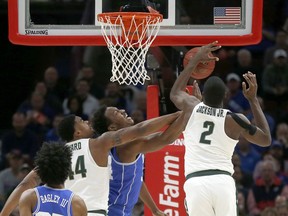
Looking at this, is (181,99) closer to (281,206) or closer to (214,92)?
(214,92)

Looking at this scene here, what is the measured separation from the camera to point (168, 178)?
28.2 ft

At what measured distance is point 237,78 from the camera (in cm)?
1226

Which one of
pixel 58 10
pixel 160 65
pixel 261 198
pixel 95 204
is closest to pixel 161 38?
pixel 160 65

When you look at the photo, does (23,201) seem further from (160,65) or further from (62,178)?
(160,65)

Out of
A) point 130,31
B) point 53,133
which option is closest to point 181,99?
point 130,31

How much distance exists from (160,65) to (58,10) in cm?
421

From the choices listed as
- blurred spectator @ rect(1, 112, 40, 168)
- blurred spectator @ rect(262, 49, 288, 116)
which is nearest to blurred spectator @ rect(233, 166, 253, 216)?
blurred spectator @ rect(262, 49, 288, 116)

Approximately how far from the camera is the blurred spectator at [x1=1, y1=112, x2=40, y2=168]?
38.5ft

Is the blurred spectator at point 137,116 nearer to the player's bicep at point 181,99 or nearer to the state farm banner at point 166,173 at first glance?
the state farm banner at point 166,173

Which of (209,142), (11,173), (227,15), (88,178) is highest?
(227,15)

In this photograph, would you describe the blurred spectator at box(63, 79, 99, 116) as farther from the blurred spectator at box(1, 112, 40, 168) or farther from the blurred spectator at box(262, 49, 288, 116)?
the blurred spectator at box(262, 49, 288, 116)

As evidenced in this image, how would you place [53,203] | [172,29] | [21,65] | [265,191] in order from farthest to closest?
[21,65] → [265,191] → [172,29] → [53,203]

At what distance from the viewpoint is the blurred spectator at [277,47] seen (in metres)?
12.5

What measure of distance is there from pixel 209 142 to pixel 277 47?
5.73 m
